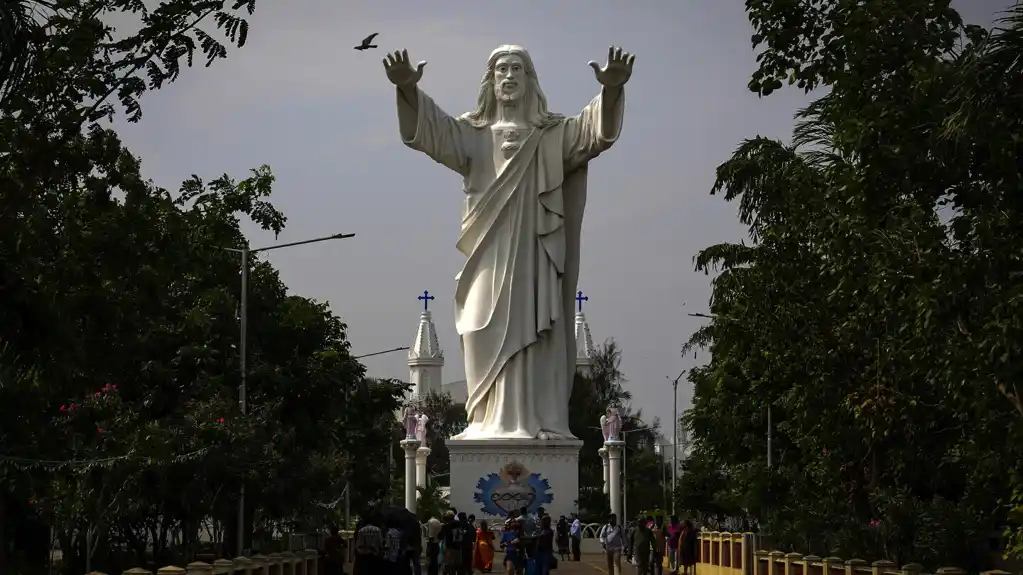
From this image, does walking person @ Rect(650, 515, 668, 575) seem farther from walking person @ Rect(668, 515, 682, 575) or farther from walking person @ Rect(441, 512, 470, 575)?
walking person @ Rect(441, 512, 470, 575)

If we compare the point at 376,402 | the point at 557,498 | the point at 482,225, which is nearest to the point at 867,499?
the point at 557,498

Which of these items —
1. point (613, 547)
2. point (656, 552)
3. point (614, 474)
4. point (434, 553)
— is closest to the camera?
point (434, 553)

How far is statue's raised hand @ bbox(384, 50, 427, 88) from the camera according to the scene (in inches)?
1558

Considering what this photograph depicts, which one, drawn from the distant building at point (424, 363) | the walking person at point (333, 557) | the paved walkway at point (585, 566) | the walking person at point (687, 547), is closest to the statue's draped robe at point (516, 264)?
the paved walkway at point (585, 566)

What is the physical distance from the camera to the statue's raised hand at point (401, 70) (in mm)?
39562

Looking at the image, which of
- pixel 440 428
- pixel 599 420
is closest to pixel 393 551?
pixel 599 420

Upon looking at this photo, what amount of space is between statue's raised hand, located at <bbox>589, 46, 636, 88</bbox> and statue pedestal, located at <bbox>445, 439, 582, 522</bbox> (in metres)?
9.06

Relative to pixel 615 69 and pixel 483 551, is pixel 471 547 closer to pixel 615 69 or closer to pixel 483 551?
pixel 483 551

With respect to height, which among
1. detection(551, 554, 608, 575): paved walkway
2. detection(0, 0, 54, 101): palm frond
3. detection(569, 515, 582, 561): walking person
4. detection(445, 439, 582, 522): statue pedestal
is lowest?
detection(551, 554, 608, 575): paved walkway

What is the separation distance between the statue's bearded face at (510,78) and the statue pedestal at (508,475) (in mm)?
8642

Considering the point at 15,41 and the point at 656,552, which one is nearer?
the point at 15,41

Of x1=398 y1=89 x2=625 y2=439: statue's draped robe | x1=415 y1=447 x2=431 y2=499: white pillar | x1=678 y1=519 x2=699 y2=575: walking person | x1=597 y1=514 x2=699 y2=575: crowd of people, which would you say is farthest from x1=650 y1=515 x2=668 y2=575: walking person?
x1=415 y1=447 x2=431 y2=499: white pillar

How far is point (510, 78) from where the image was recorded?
4281 centimetres

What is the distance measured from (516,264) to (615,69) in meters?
6.34
